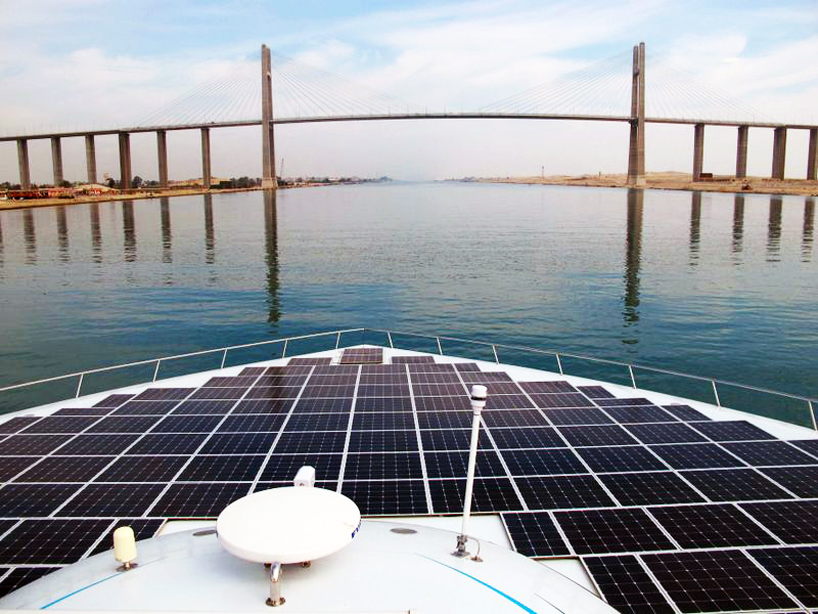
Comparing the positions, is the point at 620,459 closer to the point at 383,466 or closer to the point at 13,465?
the point at 383,466

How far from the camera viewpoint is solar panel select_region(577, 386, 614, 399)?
1479 centimetres

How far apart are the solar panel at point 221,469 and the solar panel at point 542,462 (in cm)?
435

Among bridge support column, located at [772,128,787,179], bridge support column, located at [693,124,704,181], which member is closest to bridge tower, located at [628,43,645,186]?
bridge support column, located at [693,124,704,181]

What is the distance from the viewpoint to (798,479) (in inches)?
402

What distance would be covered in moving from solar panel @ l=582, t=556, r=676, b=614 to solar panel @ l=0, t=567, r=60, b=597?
6648 millimetres

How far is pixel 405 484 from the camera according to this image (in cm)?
998

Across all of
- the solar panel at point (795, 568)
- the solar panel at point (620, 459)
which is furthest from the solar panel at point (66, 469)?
the solar panel at point (795, 568)

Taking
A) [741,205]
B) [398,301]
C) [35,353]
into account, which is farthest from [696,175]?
[35,353]

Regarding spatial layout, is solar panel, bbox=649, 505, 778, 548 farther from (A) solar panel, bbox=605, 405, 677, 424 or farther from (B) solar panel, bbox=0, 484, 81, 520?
(B) solar panel, bbox=0, 484, 81, 520

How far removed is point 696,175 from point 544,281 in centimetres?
16070

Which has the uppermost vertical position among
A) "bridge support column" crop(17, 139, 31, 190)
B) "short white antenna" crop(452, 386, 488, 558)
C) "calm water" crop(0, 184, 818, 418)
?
"bridge support column" crop(17, 139, 31, 190)

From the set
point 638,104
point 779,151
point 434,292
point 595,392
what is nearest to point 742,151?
point 779,151

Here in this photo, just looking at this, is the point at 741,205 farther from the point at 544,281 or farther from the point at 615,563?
the point at 615,563

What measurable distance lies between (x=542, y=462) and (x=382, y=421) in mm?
3515
